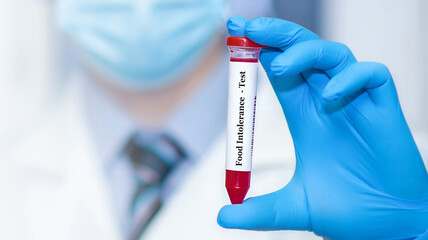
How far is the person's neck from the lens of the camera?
1.39m

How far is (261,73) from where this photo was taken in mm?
1326

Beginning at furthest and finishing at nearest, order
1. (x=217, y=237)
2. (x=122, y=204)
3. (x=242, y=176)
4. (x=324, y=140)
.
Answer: (x=122, y=204) < (x=217, y=237) < (x=324, y=140) < (x=242, y=176)

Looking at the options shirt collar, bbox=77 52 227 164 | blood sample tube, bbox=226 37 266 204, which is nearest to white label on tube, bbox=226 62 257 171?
blood sample tube, bbox=226 37 266 204

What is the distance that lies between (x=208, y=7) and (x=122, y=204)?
678 millimetres

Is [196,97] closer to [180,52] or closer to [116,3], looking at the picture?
[180,52]

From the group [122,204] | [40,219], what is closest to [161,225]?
[122,204]

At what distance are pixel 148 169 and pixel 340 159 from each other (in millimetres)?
748

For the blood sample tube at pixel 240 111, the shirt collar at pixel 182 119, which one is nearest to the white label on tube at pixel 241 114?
the blood sample tube at pixel 240 111

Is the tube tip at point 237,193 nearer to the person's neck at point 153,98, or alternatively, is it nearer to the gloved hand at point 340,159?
the gloved hand at point 340,159

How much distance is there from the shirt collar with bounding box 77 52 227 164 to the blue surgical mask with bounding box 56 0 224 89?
0.09 metres

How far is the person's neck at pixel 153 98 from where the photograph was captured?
1389 millimetres

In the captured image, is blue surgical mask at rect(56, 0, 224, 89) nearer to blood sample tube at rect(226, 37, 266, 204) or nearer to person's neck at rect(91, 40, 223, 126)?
person's neck at rect(91, 40, 223, 126)

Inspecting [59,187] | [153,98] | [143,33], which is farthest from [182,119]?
[59,187]

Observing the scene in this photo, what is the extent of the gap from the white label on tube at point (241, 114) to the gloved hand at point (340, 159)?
0.22 ft
